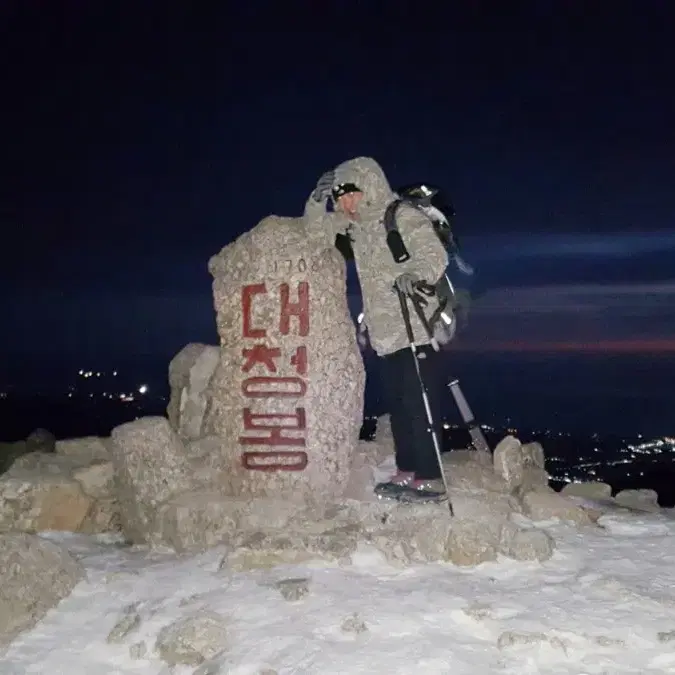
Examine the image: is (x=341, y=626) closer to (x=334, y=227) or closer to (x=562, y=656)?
(x=562, y=656)

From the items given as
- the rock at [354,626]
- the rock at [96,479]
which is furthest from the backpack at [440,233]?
the rock at [96,479]

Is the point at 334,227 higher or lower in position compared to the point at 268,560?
higher

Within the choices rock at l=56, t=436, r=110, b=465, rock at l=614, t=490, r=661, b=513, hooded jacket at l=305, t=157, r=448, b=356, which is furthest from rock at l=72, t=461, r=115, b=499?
rock at l=614, t=490, r=661, b=513

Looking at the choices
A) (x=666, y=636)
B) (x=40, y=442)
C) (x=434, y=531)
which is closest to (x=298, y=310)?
(x=434, y=531)

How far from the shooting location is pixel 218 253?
7.32 metres

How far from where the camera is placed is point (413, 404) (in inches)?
259

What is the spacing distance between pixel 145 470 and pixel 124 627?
2.22m

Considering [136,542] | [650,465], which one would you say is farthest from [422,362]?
[650,465]

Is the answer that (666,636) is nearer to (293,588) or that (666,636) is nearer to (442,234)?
(293,588)

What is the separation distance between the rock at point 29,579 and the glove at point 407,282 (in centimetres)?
384

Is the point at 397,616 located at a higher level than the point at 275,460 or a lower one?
lower

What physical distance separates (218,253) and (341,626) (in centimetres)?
427

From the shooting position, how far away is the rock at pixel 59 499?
274 inches

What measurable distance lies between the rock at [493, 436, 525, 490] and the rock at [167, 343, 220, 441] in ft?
11.7
